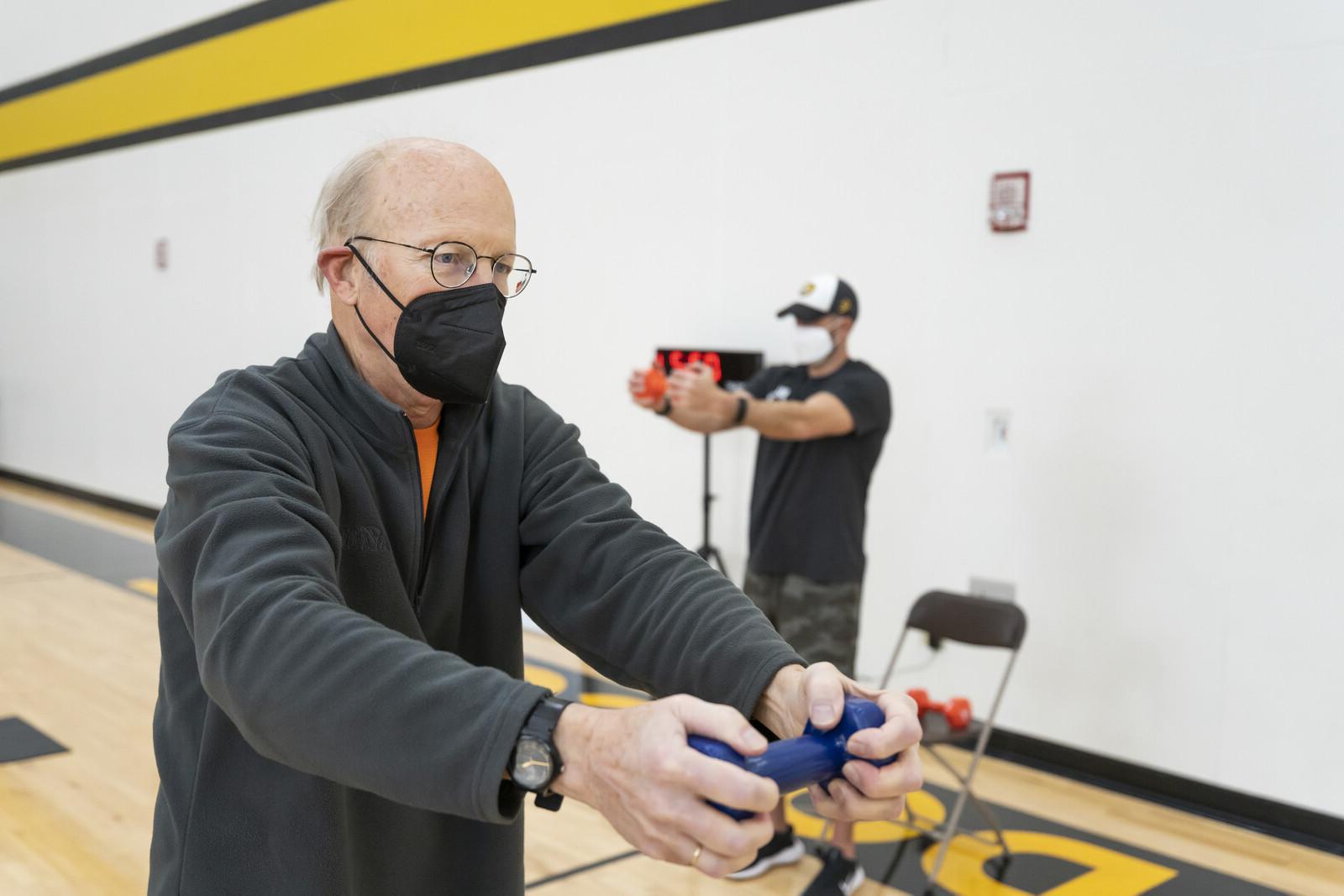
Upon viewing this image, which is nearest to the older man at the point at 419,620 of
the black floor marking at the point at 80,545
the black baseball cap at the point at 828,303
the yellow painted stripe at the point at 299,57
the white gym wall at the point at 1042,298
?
the black baseball cap at the point at 828,303

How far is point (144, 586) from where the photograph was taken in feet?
23.1

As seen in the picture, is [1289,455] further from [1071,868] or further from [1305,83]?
[1071,868]

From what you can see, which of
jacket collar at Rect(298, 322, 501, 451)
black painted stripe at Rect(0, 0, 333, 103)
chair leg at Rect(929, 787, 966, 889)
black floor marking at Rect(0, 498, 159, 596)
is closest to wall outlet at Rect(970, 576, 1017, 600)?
chair leg at Rect(929, 787, 966, 889)

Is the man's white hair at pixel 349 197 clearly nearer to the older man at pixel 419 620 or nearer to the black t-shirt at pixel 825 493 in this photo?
the older man at pixel 419 620

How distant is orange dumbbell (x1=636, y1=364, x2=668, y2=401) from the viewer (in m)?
3.71

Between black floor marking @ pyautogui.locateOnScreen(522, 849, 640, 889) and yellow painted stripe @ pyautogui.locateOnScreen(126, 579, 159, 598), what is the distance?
4.32m

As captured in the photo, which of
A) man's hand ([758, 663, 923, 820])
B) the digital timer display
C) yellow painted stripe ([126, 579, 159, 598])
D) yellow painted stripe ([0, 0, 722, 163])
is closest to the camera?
man's hand ([758, 663, 923, 820])

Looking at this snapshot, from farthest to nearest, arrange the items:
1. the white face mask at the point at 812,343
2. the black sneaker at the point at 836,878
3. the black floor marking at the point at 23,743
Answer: the black floor marking at the point at 23,743 → the white face mask at the point at 812,343 → the black sneaker at the point at 836,878

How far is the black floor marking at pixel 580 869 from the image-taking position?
333 centimetres

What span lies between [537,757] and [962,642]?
3.16m

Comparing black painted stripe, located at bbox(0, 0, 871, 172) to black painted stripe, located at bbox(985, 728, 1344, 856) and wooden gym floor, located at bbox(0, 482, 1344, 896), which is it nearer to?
wooden gym floor, located at bbox(0, 482, 1344, 896)

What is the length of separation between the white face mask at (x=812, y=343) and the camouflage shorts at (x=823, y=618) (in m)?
0.73

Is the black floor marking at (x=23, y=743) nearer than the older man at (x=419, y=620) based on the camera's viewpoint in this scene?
No

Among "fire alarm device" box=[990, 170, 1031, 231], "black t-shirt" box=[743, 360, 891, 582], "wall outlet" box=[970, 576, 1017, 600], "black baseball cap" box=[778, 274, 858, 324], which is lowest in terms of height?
"wall outlet" box=[970, 576, 1017, 600]
